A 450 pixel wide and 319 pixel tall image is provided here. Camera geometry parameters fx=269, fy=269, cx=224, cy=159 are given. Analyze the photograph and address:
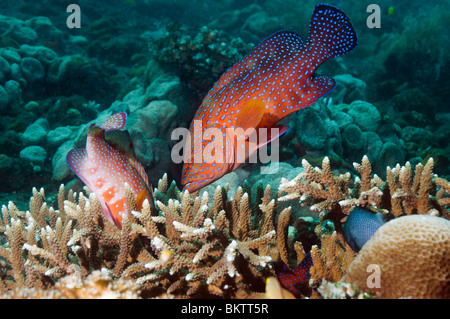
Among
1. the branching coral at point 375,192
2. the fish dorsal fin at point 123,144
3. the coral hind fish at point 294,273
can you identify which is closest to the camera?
the coral hind fish at point 294,273

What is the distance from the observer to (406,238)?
5.51ft

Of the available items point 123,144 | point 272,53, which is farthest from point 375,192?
point 123,144

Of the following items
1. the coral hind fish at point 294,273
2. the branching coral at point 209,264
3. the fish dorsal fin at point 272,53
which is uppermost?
the fish dorsal fin at point 272,53

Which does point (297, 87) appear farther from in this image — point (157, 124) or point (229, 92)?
point (157, 124)

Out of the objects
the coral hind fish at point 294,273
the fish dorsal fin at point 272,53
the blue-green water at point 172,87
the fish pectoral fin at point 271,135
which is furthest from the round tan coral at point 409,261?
the blue-green water at point 172,87

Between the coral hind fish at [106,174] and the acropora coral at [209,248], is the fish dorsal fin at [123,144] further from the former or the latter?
the acropora coral at [209,248]

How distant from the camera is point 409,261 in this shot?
1.67m

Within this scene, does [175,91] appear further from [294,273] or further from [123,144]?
[294,273]

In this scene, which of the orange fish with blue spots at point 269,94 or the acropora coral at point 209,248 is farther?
the orange fish with blue spots at point 269,94

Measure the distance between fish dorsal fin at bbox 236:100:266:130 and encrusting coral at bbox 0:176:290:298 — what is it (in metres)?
0.77

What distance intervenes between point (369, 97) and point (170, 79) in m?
12.7

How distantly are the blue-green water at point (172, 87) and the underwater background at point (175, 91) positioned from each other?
4 cm

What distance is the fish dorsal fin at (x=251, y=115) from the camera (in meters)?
2.86
